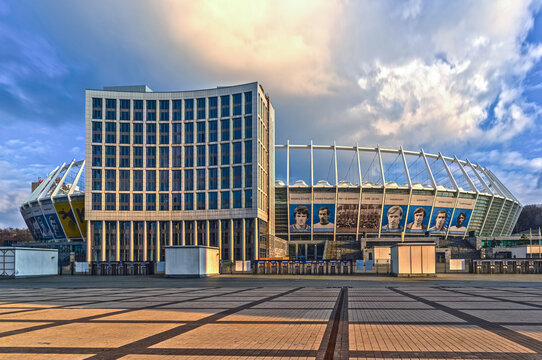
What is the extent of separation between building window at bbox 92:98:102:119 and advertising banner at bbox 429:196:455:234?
71.9 meters

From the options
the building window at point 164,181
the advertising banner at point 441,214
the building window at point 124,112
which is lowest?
the advertising banner at point 441,214

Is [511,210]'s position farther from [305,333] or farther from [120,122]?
[305,333]

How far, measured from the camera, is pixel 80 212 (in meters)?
99.6

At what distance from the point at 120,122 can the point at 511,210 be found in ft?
314

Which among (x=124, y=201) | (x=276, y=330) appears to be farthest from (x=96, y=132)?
(x=276, y=330)

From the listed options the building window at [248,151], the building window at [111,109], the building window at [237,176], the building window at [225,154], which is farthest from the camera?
the building window at [111,109]

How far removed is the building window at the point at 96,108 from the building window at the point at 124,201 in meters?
16.2

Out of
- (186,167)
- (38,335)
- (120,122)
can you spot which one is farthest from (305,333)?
(120,122)

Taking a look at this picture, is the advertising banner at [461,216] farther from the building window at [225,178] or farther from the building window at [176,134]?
the building window at [176,134]

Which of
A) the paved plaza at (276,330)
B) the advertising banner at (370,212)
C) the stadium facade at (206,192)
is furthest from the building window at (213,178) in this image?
the paved plaza at (276,330)

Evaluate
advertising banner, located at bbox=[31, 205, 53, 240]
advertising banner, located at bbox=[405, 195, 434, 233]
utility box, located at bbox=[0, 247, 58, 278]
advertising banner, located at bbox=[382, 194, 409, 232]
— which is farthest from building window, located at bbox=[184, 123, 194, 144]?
advertising banner, located at bbox=[405, 195, 434, 233]

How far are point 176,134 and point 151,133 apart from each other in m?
4.99

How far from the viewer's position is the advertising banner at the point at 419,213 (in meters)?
101

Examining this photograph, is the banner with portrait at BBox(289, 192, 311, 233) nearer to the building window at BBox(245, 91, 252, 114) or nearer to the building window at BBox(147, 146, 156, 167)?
the building window at BBox(245, 91, 252, 114)
